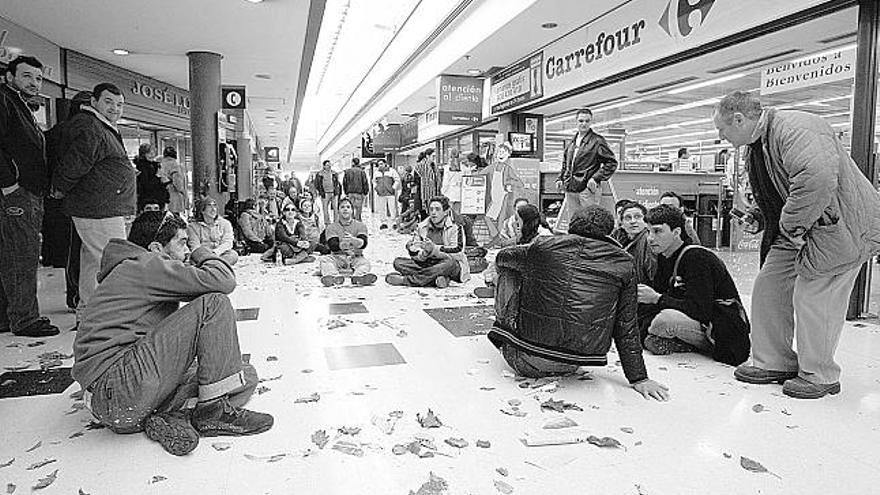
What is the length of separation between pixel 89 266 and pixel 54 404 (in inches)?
60.0

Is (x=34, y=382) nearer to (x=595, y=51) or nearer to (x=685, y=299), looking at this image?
(x=685, y=299)

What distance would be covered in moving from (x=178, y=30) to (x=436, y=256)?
176 inches

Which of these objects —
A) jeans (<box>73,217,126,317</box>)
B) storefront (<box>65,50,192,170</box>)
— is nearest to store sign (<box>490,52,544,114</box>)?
storefront (<box>65,50,192,170</box>)

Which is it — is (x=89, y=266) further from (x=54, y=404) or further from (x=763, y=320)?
(x=763, y=320)

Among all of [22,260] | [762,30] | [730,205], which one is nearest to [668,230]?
[762,30]

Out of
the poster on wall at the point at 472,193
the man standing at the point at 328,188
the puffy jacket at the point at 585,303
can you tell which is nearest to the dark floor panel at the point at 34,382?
the puffy jacket at the point at 585,303

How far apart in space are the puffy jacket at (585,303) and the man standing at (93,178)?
307 centimetres

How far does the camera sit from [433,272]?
21.8 feet

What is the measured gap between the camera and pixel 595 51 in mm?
8102

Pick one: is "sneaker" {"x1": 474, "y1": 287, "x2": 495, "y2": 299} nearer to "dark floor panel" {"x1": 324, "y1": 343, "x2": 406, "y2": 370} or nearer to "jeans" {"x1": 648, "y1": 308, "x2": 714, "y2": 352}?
"dark floor panel" {"x1": 324, "y1": 343, "x2": 406, "y2": 370}

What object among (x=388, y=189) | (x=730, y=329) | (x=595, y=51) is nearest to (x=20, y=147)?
(x=730, y=329)

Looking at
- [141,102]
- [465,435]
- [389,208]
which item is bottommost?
[465,435]

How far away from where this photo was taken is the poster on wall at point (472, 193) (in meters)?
10.3

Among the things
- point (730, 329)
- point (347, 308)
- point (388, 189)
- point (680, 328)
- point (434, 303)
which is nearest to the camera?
point (730, 329)
